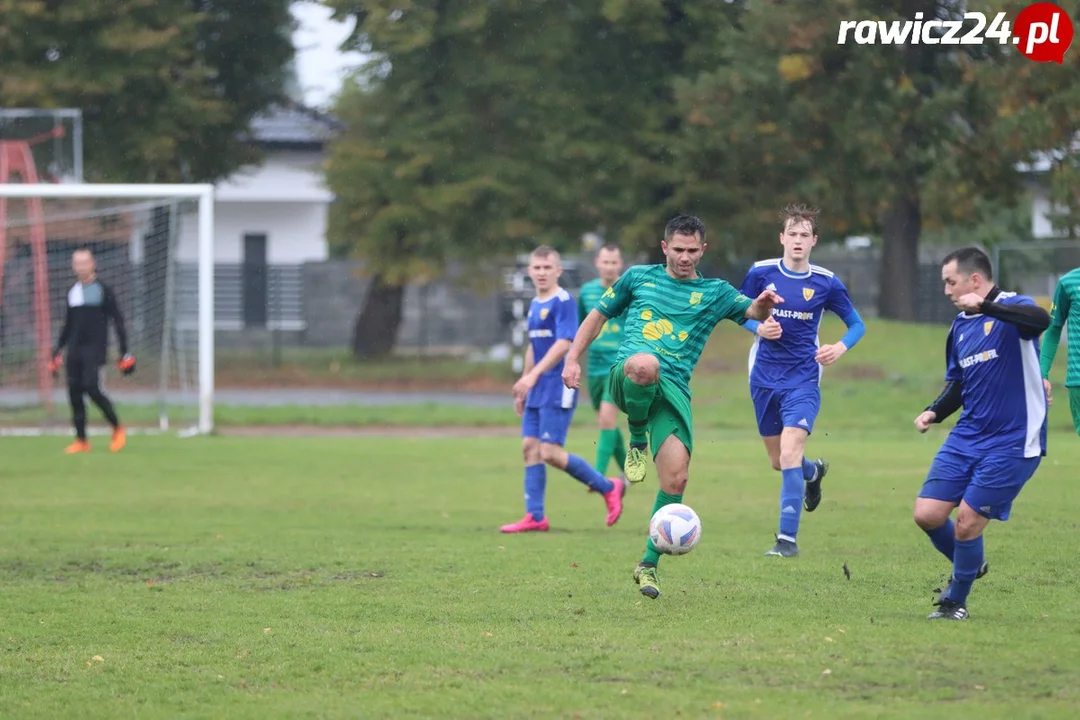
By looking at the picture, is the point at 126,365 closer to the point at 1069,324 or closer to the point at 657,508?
the point at 657,508

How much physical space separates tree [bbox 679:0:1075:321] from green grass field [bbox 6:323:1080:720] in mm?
13285

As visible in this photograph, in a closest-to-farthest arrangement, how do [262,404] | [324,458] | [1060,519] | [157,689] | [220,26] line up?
[157,689] < [1060,519] < [324,458] < [262,404] < [220,26]

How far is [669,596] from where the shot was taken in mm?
7793

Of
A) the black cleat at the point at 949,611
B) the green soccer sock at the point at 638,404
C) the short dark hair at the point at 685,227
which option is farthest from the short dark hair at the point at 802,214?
the black cleat at the point at 949,611

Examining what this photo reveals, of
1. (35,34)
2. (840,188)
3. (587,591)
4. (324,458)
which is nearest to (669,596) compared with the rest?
(587,591)

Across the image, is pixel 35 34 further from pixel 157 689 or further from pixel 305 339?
pixel 157 689

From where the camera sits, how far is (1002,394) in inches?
275

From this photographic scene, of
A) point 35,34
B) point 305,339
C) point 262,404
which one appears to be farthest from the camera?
point 305,339

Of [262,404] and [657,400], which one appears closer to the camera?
[657,400]

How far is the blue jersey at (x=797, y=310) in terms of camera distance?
9867 mm

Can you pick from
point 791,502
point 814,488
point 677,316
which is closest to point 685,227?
point 677,316

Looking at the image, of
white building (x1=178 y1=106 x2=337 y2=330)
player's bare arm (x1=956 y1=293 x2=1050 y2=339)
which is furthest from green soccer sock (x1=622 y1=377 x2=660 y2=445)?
white building (x1=178 y1=106 x2=337 y2=330)

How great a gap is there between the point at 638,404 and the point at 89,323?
11599 millimetres

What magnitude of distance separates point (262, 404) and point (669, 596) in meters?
20.0
